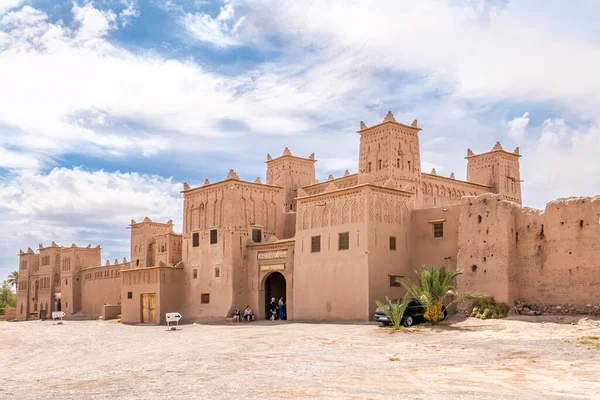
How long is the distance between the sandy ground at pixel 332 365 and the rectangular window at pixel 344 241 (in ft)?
19.3

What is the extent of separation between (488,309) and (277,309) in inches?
555

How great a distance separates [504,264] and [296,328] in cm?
843

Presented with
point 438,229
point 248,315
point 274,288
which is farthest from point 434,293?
point 274,288

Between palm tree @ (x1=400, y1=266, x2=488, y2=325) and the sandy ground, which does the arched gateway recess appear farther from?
palm tree @ (x1=400, y1=266, x2=488, y2=325)

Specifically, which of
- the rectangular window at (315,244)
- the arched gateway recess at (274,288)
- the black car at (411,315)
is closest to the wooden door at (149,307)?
the arched gateway recess at (274,288)

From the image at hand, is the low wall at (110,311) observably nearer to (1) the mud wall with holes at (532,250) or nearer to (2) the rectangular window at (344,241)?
(2) the rectangular window at (344,241)

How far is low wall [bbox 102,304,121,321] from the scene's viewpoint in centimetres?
4874

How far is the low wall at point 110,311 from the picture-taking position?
160 ft

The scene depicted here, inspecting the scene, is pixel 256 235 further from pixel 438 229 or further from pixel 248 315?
pixel 438 229

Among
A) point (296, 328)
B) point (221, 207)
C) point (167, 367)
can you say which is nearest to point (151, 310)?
point (221, 207)

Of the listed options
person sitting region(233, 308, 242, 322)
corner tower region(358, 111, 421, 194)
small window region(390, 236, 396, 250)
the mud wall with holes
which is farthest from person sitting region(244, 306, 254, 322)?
the mud wall with holes

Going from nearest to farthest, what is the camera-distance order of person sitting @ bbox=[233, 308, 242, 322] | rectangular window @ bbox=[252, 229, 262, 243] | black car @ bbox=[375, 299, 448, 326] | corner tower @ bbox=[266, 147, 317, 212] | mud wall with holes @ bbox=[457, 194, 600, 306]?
mud wall with holes @ bbox=[457, 194, 600, 306] < black car @ bbox=[375, 299, 448, 326] < person sitting @ bbox=[233, 308, 242, 322] < rectangular window @ bbox=[252, 229, 262, 243] < corner tower @ bbox=[266, 147, 317, 212]

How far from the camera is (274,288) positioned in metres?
37.8

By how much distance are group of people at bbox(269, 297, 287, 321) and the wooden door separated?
7.72 m
